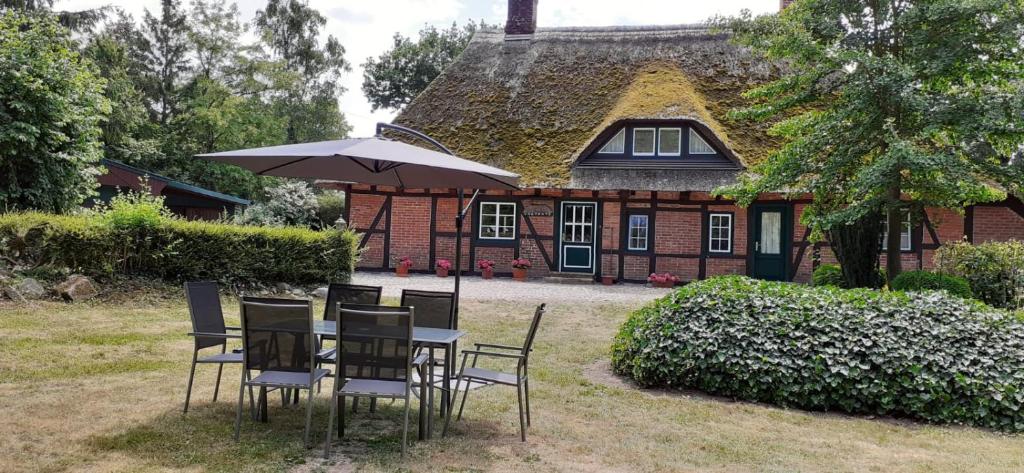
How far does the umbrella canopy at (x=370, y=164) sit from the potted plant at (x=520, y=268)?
10140 millimetres

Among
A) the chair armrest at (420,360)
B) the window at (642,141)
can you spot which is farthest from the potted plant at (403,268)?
the chair armrest at (420,360)

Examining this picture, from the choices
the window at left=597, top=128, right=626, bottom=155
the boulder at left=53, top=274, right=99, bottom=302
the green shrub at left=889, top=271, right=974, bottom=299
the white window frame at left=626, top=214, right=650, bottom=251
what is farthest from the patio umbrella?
the window at left=597, top=128, right=626, bottom=155

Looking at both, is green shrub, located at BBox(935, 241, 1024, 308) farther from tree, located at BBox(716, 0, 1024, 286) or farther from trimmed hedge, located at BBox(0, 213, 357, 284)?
trimmed hedge, located at BBox(0, 213, 357, 284)

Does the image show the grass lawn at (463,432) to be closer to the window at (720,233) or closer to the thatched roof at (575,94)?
the window at (720,233)

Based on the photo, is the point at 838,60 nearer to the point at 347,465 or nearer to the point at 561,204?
the point at 347,465

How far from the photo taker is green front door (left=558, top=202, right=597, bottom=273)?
1645 centimetres

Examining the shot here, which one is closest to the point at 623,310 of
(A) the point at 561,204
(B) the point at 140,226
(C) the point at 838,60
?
(C) the point at 838,60

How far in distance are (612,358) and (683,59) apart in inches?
534

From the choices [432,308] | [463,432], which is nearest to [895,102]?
[432,308]

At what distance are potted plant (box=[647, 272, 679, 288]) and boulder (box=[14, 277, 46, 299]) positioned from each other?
37.6ft

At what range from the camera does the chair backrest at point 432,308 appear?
5.05 meters

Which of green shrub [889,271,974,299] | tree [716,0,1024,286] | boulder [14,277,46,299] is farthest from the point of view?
boulder [14,277,46,299]

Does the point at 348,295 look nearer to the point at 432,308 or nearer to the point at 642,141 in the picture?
the point at 432,308

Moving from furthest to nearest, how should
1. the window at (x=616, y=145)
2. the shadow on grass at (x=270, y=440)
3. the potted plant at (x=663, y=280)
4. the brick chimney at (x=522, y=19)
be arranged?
1. the brick chimney at (x=522, y=19)
2. the window at (x=616, y=145)
3. the potted plant at (x=663, y=280)
4. the shadow on grass at (x=270, y=440)
